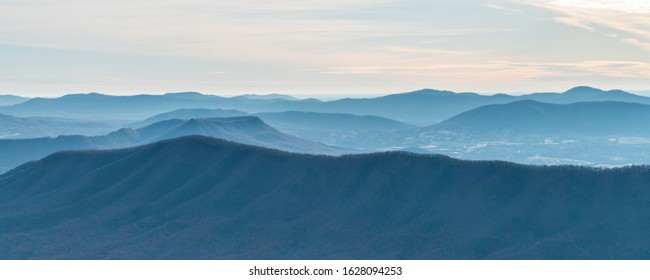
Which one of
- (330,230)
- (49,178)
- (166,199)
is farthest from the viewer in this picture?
(49,178)

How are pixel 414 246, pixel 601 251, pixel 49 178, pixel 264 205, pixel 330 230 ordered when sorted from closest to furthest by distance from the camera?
pixel 601 251 < pixel 414 246 < pixel 330 230 < pixel 264 205 < pixel 49 178

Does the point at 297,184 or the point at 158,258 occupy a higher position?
the point at 297,184

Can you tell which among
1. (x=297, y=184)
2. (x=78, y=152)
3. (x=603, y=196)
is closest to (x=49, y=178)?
(x=78, y=152)

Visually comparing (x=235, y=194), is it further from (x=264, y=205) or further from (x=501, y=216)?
(x=501, y=216)

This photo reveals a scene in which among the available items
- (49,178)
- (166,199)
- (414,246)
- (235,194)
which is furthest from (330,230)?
(49,178)

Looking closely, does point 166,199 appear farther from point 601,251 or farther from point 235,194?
point 601,251

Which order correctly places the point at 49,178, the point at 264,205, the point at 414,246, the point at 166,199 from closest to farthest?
the point at 414,246, the point at 264,205, the point at 166,199, the point at 49,178

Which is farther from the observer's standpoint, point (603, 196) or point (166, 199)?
point (166, 199)
